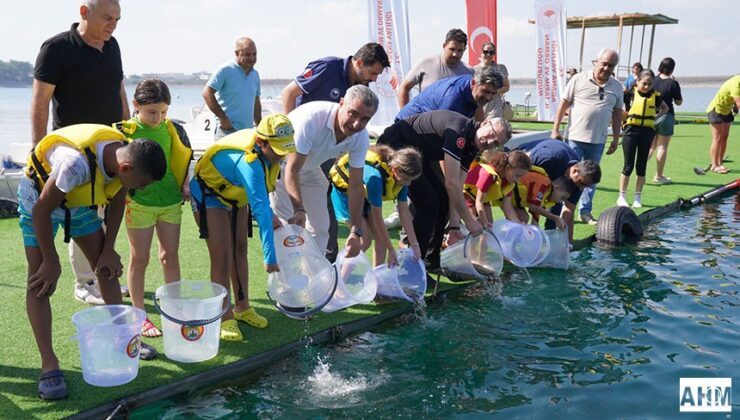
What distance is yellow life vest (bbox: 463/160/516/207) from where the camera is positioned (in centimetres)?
605

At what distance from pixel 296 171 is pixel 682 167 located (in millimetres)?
10928

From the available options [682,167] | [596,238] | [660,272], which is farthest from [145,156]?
[682,167]

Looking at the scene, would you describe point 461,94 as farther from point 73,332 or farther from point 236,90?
point 73,332

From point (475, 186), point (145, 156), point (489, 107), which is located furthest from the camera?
point (489, 107)

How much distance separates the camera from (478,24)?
13.7 metres

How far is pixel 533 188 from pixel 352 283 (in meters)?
2.28

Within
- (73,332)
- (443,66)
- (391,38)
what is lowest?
(73,332)

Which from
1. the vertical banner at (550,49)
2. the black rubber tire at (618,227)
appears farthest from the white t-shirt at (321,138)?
the vertical banner at (550,49)

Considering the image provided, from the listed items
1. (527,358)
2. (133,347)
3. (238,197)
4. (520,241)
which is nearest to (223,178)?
(238,197)

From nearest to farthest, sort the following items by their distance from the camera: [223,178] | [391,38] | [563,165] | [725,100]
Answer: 1. [223,178]
2. [563,165]
3. [725,100]
4. [391,38]

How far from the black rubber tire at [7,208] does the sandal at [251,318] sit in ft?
15.2

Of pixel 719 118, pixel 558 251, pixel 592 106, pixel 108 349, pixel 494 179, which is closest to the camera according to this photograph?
pixel 108 349

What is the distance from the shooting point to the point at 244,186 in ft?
13.0

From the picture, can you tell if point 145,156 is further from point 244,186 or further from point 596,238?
point 596,238
